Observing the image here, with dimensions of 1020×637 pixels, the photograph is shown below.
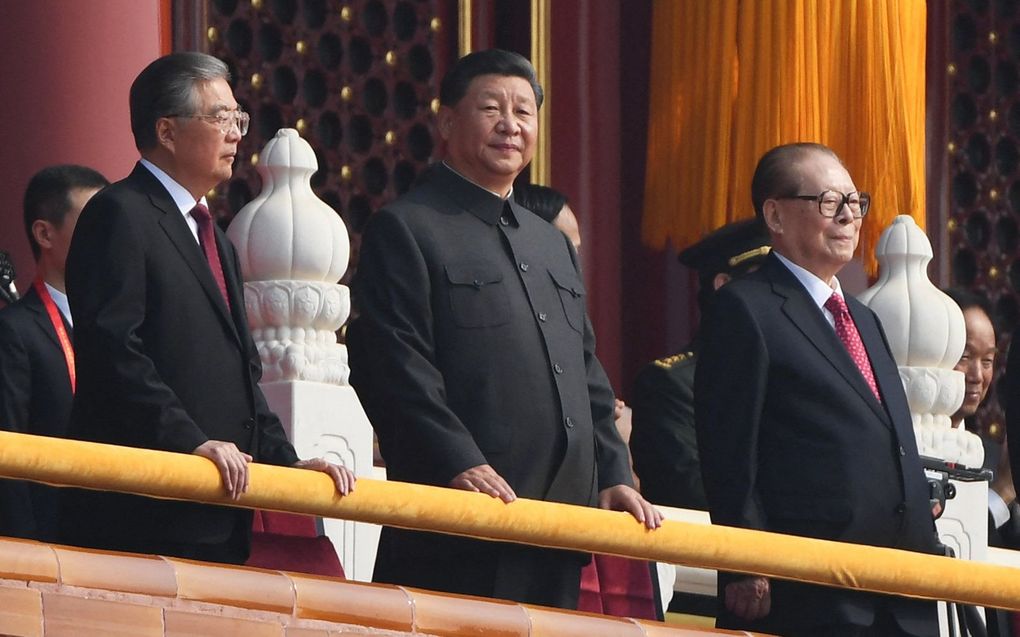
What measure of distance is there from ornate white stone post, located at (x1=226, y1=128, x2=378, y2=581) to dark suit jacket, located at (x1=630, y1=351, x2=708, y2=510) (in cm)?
70

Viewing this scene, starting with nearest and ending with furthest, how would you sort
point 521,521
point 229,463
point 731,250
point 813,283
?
point 229,463 < point 521,521 < point 813,283 < point 731,250

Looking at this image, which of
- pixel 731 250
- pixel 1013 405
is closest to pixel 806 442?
pixel 1013 405

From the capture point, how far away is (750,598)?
5312 millimetres

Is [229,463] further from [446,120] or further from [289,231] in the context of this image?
[289,231]

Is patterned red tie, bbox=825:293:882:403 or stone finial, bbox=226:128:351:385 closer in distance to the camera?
patterned red tie, bbox=825:293:882:403

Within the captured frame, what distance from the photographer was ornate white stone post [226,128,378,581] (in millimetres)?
5973

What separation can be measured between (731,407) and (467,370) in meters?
0.64

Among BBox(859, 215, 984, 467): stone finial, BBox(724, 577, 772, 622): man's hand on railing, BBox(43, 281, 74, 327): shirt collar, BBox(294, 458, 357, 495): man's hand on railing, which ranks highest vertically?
BBox(43, 281, 74, 327): shirt collar

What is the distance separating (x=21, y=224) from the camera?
7016 millimetres

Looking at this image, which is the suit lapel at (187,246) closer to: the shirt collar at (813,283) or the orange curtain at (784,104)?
the shirt collar at (813,283)

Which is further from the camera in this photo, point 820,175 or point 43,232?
point 43,232

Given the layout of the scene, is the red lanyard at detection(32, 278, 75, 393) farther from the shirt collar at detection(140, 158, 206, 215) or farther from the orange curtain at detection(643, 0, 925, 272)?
the orange curtain at detection(643, 0, 925, 272)

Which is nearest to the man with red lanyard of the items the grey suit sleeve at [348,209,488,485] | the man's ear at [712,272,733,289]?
the grey suit sleeve at [348,209,488,485]

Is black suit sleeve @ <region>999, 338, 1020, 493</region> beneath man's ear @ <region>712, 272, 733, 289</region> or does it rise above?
beneath
